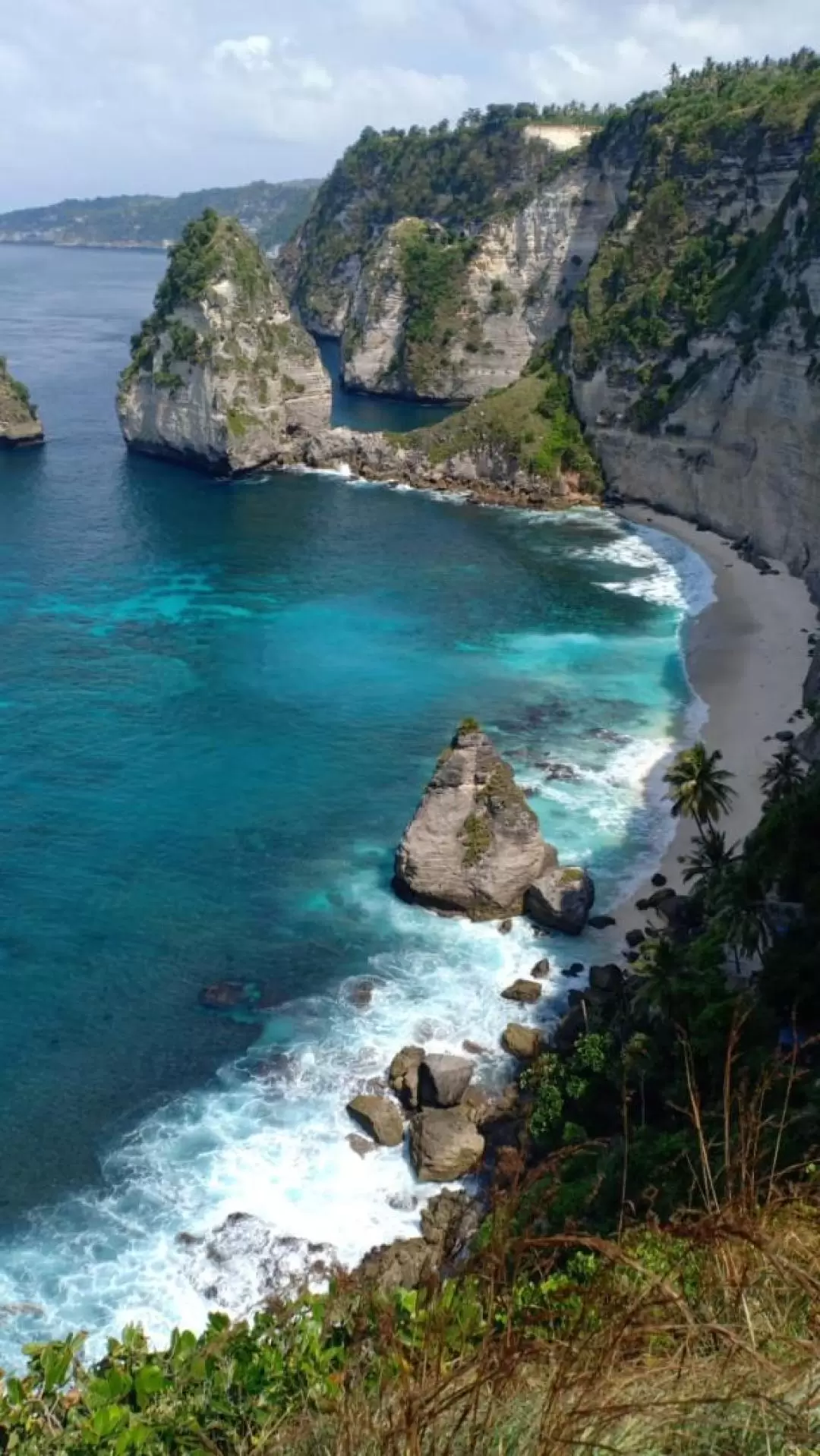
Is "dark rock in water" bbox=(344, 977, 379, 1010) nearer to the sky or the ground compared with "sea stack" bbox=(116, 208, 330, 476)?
nearer to the ground

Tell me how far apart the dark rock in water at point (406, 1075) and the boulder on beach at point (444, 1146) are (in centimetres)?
135

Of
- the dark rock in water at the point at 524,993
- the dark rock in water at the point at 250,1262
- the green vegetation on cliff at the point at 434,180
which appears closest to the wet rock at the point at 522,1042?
the dark rock in water at the point at 524,993

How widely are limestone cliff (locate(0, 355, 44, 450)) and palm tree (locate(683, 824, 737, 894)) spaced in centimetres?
9536

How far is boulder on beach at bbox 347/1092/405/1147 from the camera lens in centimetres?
3331

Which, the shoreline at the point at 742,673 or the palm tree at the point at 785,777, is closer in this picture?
the palm tree at the point at 785,777

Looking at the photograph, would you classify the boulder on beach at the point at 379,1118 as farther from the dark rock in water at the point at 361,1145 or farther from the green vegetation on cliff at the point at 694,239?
the green vegetation on cliff at the point at 694,239

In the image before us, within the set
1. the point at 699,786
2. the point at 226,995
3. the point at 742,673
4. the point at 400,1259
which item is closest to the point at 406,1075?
the point at 400,1259

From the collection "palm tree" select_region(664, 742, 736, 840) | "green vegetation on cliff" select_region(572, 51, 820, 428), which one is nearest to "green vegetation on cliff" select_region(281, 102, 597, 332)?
"green vegetation on cliff" select_region(572, 51, 820, 428)

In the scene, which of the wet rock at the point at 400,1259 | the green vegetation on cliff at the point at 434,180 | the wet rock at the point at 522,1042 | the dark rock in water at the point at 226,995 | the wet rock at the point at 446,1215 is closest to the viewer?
the wet rock at the point at 400,1259

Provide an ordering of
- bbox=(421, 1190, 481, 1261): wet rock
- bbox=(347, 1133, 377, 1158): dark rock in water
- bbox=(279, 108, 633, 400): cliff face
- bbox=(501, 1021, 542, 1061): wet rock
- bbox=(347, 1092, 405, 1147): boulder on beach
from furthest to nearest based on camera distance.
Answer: bbox=(279, 108, 633, 400): cliff face
bbox=(501, 1021, 542, 1061): wet rock
bbox=(347, 1092, 405, 1147): boulder on beach
bbox=(347, 1133, 377, 1158): dark rock in water
bbox=(421, 1190, 481, 1261): wet rock

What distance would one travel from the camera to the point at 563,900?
137 feet

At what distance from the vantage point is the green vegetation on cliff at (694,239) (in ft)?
281

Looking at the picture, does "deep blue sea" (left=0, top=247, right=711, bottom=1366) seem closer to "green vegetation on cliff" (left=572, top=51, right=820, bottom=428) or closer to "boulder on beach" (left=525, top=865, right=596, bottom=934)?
"boulder on beach" (left=525, top=865, right=596, bottom=934)

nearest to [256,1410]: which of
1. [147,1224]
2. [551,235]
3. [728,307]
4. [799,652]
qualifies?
[147,1224]
